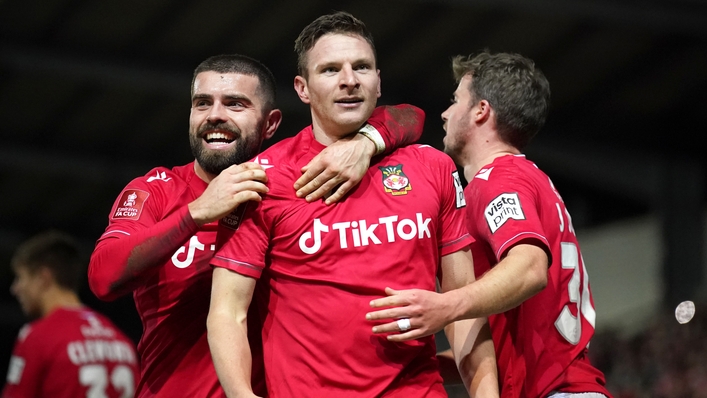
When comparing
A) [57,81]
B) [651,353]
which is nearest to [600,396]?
[651,353]

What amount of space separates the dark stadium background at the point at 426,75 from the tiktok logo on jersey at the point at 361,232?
8029 mm

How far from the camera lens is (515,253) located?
365cm

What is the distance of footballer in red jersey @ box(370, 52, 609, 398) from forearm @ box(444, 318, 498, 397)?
0.15 metres

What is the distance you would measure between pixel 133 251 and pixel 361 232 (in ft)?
3.02

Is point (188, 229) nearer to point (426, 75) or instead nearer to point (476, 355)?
point (476, 355)

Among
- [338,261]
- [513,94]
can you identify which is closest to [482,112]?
[513,94]

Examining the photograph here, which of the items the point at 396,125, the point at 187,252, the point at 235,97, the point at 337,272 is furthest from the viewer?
the point at 235,97

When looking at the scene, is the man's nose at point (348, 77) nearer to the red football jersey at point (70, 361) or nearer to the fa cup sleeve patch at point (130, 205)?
the fa cup sleeve patch at point (130, 205)

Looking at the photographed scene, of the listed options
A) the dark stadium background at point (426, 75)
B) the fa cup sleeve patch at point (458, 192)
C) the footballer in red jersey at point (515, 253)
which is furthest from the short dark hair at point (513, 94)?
the dark stadium background at point (426, 75)

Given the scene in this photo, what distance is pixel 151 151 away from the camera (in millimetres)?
17109

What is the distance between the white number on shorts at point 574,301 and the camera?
13.3 ft

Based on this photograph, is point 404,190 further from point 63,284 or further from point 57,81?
point 57,81

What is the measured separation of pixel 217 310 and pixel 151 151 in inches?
550

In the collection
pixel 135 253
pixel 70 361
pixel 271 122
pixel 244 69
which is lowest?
pixel 70 361
